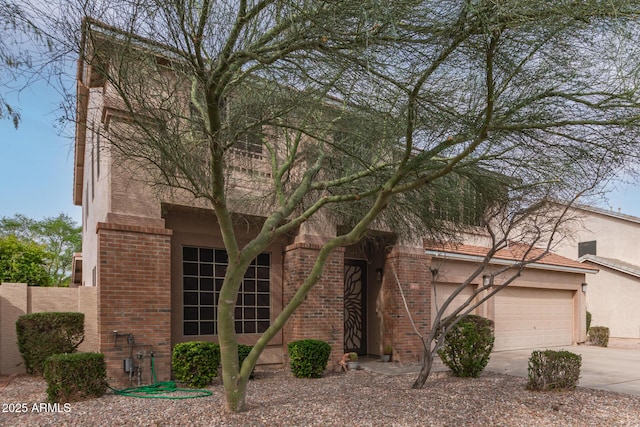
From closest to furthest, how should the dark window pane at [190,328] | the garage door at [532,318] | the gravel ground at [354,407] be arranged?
the gravel ground at [354,407]
the dark window pane at [190,328]
the garage door at [532,318]

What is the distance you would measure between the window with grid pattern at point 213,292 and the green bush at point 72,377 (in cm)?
260

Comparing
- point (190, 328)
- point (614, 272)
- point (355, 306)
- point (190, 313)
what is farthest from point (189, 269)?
point (614, 272)

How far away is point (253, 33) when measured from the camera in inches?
191

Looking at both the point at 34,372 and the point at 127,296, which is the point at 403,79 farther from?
the point at 34,372

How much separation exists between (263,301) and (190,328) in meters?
1.71

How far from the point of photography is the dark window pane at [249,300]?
34.3ft

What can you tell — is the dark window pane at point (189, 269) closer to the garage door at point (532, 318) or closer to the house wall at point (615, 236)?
the garage door at point (532, 318)

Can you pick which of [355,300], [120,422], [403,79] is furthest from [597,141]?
[355,300]

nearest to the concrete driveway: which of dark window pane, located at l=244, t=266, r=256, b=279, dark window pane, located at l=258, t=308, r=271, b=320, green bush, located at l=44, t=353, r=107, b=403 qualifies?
dark window pane, located at l=258, t=308, r=271, b=320

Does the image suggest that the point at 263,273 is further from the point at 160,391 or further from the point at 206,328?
the point at 160,391

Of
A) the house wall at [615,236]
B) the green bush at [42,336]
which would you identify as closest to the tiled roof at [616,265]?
the house wall at [615,236]

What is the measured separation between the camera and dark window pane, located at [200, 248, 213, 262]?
1004 cm

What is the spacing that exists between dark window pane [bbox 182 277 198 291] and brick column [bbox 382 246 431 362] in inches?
182

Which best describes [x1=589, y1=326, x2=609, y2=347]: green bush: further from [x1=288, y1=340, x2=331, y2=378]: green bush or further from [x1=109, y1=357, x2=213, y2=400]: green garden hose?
[x1=109, y1=357, x2=213, y2=400]: green garden hose
